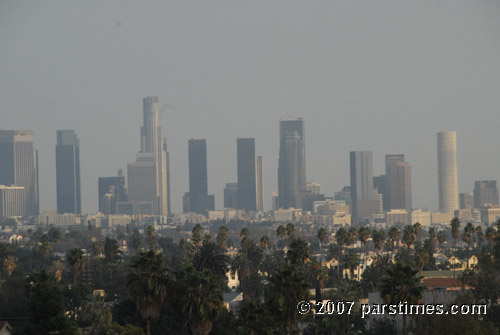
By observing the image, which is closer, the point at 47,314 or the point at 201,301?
the point at 47,314

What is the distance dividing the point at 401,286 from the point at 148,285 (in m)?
20.0

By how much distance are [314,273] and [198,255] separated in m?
18.7

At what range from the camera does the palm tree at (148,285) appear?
73.1 meters

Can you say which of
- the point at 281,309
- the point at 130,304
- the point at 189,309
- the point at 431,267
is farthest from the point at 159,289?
the point at 431,267

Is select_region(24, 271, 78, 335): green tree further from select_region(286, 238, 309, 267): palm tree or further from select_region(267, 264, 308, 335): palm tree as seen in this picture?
select_region(286, 238, 309, 267): palm tree

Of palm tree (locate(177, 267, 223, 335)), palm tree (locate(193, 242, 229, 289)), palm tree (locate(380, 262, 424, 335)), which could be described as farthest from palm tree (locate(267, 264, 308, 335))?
palm tree (locate(193, 242, 229, 289))

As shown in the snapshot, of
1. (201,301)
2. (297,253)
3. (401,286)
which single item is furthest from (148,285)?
(297,253)

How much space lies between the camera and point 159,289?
7312 centimetres

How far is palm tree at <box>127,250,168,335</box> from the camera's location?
7306cm

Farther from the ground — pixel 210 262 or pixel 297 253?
pixel 297 253

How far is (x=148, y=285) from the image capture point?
72625 mm

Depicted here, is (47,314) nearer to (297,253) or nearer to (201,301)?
(201,301)

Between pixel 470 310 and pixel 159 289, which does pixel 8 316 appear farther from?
pixel 470 310

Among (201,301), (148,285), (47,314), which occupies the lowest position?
(201,301)
